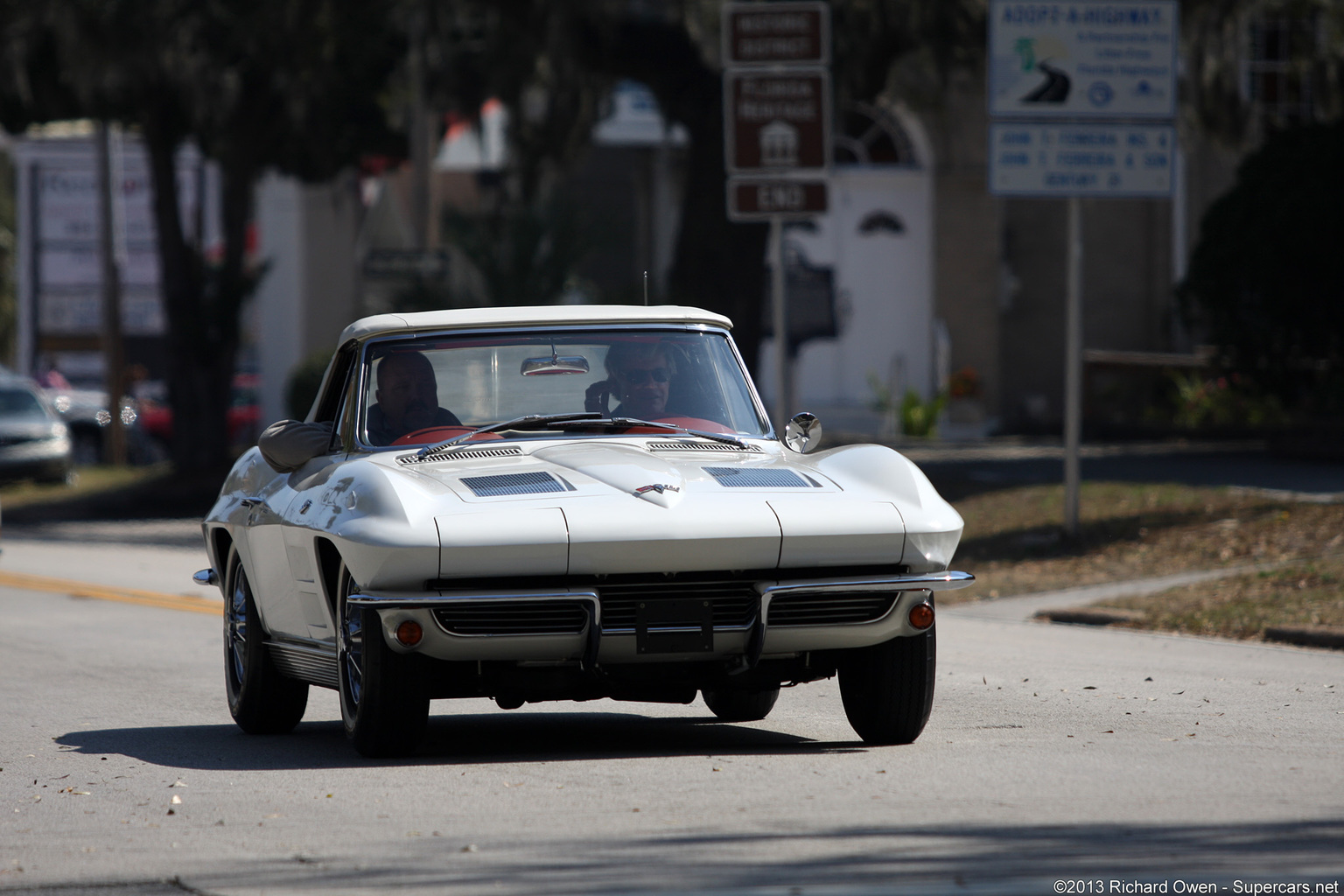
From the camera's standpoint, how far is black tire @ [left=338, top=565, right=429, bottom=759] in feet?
21.5

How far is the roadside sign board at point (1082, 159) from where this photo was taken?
49.5 ft

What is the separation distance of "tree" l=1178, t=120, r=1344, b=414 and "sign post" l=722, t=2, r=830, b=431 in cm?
544

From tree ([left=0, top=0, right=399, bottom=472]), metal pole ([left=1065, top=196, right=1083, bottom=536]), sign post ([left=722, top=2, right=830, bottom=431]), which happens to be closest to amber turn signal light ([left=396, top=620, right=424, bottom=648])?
sign post ([left=722, top=2, right=830, bottom=431])

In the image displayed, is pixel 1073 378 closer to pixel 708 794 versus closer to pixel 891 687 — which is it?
pixel 891 687

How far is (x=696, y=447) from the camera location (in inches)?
291

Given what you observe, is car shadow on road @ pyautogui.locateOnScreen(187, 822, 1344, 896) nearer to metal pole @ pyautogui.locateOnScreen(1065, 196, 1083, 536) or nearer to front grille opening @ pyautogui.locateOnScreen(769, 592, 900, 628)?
front grille opening @ pyautogui.locateOnScreen(769, 592, 900, 628)

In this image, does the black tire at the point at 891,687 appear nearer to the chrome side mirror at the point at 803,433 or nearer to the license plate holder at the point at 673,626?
the license plate holder at the point at 673,626

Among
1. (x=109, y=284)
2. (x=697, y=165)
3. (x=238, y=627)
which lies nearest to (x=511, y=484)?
(x=238, y=627)

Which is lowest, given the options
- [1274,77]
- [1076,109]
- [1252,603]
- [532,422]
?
[1252,603]

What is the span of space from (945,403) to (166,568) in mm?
Result: 12383

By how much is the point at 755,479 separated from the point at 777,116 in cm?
898

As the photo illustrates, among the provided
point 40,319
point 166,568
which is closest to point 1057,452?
point 166,568

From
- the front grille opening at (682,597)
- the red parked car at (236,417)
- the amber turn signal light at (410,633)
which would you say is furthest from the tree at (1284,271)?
the red parked car at (236,417)

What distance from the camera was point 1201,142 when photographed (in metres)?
28.5
